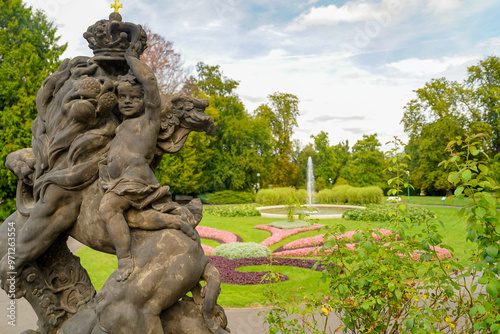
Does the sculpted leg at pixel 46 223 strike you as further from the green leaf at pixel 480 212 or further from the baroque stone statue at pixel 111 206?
the green leaf at pixel 480 212

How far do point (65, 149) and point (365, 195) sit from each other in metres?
23.1

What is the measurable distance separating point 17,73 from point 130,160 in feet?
47.2

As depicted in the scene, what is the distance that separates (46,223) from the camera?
2574 millimetres

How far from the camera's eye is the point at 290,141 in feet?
138

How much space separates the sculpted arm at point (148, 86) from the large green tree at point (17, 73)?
13248 mm

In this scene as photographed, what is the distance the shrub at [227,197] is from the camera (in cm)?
2976

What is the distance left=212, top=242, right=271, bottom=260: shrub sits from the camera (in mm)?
9466

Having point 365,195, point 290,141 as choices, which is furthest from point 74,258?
point 290,141

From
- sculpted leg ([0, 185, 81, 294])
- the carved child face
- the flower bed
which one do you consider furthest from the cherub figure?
the flower bed

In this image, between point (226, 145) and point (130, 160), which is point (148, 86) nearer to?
point (130, 160)

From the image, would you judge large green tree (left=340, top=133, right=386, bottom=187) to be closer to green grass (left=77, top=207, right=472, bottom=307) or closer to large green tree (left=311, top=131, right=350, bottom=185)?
large green tree (left=311, top=131, right=350, bottom=185)

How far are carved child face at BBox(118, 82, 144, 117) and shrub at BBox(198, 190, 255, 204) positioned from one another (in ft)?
89.0

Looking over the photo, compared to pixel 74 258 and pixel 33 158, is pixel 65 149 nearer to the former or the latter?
pixel 33 158

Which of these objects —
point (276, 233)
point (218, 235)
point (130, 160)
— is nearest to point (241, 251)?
point (218, 235)
